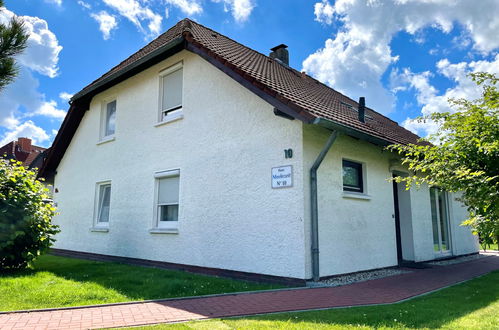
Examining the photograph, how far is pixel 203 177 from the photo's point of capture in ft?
29.4

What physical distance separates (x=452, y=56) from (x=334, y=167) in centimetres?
503

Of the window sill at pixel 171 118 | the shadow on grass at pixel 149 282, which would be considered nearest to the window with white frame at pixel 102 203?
the window sill at pixel 171 118

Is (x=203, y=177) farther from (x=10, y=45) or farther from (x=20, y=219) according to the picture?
(x=10, y=45)

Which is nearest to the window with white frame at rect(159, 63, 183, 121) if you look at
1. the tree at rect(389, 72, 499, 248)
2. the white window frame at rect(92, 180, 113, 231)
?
the white window frame at rect(92, 180, 113, 231)

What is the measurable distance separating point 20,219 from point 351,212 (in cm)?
734

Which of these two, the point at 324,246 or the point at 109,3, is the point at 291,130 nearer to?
the point at 324,246

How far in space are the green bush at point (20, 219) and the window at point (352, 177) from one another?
23.4 feet

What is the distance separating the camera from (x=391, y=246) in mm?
9359

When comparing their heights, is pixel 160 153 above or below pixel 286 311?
above

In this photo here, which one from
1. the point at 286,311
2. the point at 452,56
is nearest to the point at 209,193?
the point at 286,311

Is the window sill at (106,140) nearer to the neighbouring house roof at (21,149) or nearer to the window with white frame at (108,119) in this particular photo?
the window with white frame at (108,119)

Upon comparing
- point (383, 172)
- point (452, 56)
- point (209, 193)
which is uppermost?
point (452, 56)

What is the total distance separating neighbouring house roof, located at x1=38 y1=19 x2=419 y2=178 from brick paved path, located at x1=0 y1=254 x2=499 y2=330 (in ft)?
9.84

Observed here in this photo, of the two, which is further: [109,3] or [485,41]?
[109,3]
